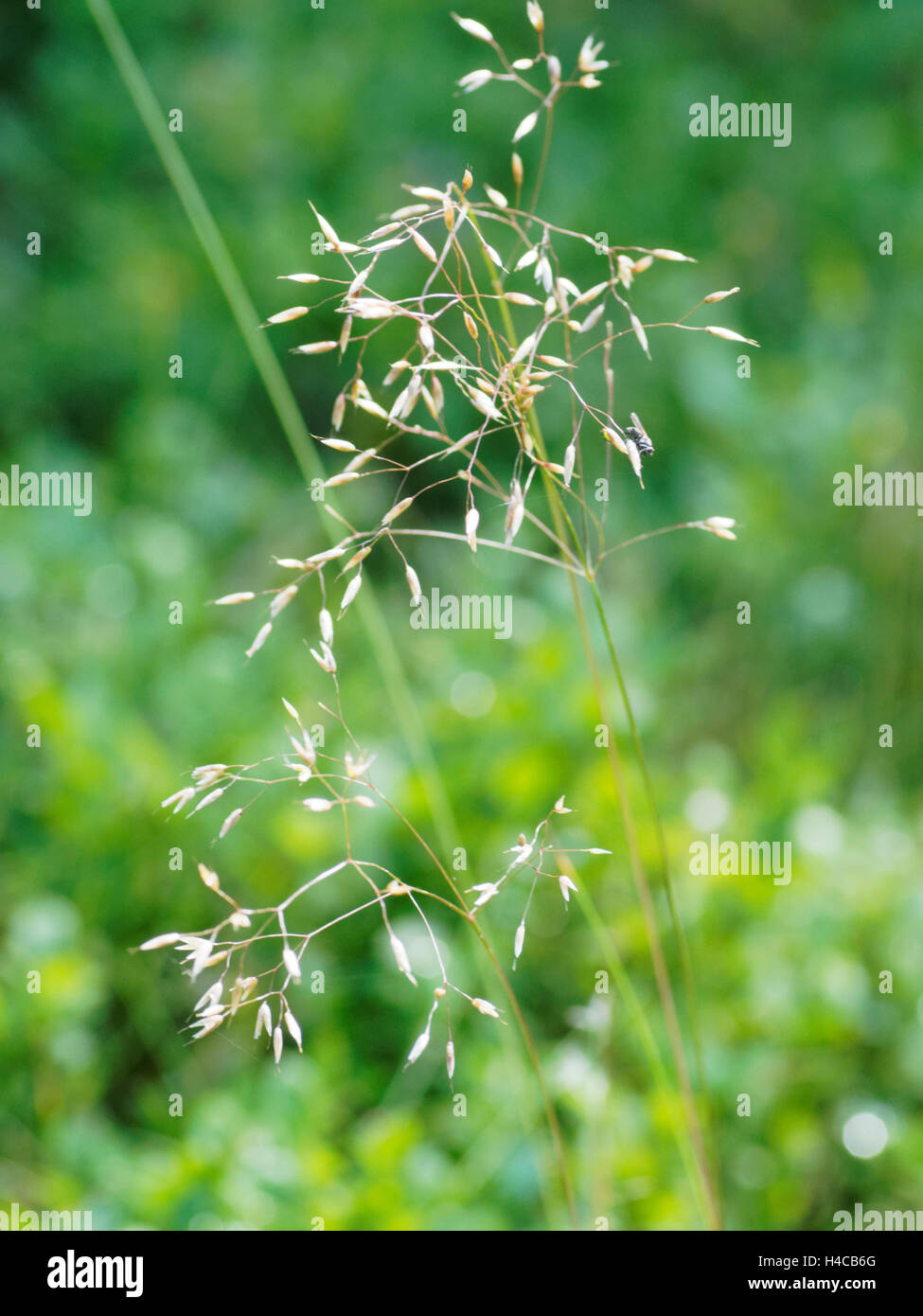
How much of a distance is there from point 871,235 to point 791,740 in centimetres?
Answer: 169

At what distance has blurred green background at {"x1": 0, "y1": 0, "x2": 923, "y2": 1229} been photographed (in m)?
1.15

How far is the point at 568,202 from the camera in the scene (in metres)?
2.59

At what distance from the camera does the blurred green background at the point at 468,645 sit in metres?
1.15

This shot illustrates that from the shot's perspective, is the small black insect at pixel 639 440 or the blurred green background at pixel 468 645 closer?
the small black insect at pixel 639 440

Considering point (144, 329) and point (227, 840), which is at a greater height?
point (144, 329)

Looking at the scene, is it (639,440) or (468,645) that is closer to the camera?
(639,440)

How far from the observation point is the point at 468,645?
1670mm

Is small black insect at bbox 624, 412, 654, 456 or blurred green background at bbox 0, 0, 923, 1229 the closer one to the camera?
small black insect at bbox 624, 412, 654, 456

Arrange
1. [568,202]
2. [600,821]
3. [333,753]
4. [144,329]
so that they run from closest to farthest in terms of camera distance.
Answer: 1. [600,821]
2. [333,753]
3. [144,329]
4. [568,202]
